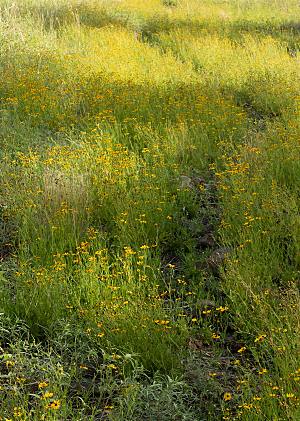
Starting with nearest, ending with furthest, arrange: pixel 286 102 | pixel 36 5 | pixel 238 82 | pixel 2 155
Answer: pixel 2 155, pixel 286 102, pixel 238 82, pixel 36 5

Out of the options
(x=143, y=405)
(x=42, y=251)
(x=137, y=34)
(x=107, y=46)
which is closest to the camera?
(x=143, y=405)

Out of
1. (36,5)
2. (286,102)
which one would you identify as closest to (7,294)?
→ (286,102)

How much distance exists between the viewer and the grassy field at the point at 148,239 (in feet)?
9.99

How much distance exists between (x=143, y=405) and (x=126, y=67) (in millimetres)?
7329

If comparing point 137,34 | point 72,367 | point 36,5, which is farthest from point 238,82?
point 36,5

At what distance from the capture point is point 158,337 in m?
3.29

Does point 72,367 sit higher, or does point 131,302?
point 131,302

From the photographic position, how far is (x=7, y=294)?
149 inches

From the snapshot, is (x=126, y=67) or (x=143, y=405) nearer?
(x=143, y=405)

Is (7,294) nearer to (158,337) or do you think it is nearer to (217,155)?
(158,337)

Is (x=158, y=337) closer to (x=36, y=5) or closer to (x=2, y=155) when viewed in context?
Answer: (x=2, y=155)

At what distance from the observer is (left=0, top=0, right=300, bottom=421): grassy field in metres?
3.04

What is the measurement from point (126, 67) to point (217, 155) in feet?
12.8

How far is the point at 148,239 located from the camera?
4441mm
